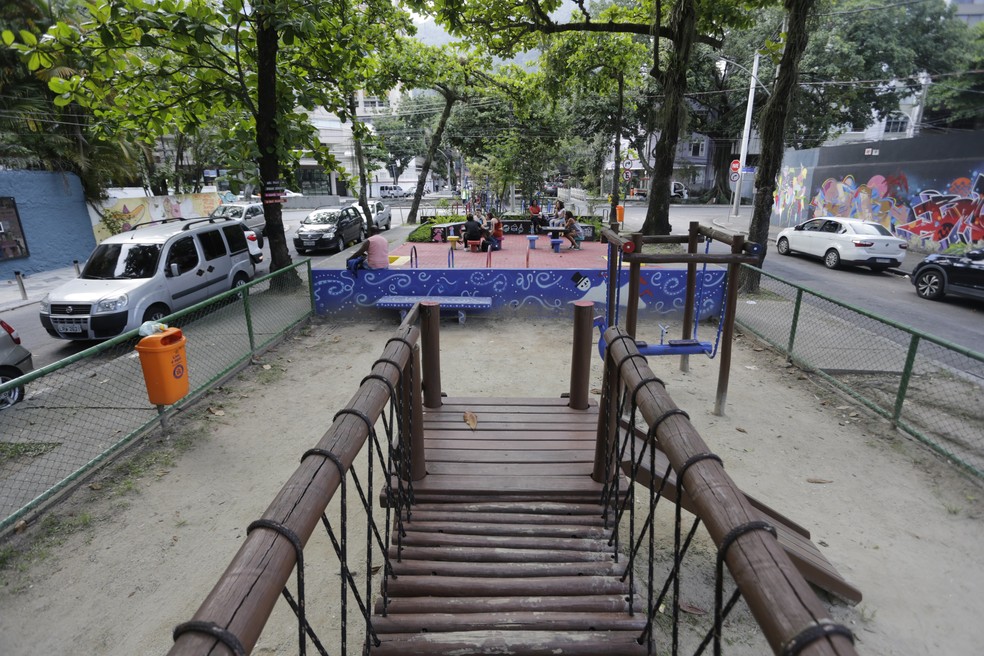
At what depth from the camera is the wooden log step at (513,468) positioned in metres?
3.97

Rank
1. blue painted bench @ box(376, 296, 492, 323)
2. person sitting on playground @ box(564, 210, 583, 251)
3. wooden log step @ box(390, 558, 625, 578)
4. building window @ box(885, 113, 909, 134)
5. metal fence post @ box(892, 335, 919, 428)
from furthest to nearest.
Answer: building window @ box(885, 113, 909, 134) → person sitting on playground @ box(564, 210, 583, 251) → blue painted bench @ box(376, 296, 492, 323) → metal fence post @ box(892, 335, 919, 428) → wooden log step @ box(390, 558, 625, 578)

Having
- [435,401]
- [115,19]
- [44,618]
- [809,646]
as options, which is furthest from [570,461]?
[115,19]

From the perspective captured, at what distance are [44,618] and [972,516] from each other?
7.12 meters

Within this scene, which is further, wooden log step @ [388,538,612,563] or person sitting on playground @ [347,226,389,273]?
person sitting on playground @ [347,226,389,273]

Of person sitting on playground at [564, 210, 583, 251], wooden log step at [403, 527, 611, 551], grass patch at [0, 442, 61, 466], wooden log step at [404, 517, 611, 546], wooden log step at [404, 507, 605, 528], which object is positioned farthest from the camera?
person sitting on playground at [564, 210, 583, 251]

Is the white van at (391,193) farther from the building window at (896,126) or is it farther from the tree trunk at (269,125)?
the tree trunk at (269,125)

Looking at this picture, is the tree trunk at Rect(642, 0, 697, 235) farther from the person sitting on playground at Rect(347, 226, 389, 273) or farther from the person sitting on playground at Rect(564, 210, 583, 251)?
the person sitting on playground at Rect(347, 226, 389, 273)

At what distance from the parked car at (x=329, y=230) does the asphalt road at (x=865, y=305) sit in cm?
45

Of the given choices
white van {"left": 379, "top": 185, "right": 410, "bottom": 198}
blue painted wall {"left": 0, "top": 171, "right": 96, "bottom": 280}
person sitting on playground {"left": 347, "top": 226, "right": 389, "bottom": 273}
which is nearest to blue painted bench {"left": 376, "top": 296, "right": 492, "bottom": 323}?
person sitting on playground {"left": 347, "top": 226, "right": 389, "bottom": 273}

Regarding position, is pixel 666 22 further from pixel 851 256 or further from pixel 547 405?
pixel 547 405

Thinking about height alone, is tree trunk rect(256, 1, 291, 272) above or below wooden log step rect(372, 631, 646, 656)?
above

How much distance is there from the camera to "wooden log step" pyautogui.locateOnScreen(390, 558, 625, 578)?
3.10 metres

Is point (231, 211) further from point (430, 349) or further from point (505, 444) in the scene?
point (505, 444)

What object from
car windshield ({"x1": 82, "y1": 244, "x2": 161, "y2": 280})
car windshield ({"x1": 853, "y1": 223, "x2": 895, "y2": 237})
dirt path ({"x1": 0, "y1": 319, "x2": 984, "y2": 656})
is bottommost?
dirt path ({"x1": 0, "y1": 319, "x2": 984, "y2": 656})
